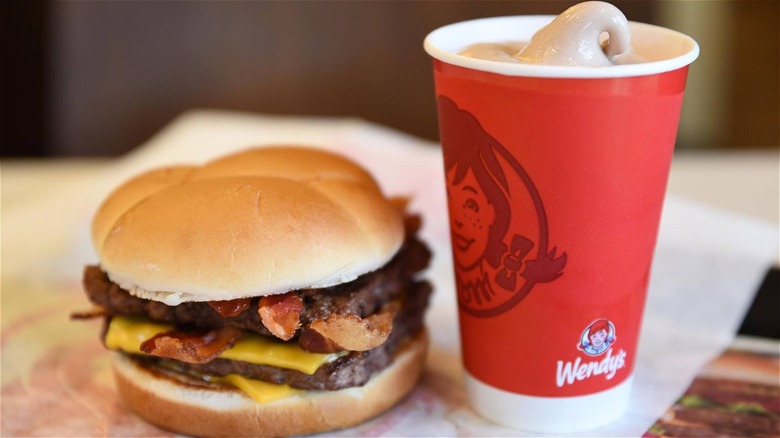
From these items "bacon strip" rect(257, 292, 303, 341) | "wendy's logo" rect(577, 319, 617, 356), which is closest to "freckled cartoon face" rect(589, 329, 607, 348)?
"wendy's logo" rect(577, 319, 617, 356)

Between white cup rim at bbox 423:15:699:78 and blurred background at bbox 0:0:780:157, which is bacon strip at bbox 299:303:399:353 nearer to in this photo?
white cup rim at bbox 423:15:699:78

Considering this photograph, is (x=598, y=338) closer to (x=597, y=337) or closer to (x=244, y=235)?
(x=597, y=337)

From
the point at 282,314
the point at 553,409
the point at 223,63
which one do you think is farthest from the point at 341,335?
the point at 223,63

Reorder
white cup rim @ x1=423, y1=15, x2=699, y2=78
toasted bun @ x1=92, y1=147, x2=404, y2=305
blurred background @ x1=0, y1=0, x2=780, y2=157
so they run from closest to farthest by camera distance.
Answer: white cup rim @ x1=423, y1=15, x2=699, y2=78 < toasted bun @ x1=92, y1=147, x2=404, y2=305 < blurred background @ x1=0, y1=0, x2=780, y2=157

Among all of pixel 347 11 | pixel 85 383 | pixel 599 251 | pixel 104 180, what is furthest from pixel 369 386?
pixel 347 11

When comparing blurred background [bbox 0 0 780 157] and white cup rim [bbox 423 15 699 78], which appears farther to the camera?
blurred background [bbox 0 0 780 157]

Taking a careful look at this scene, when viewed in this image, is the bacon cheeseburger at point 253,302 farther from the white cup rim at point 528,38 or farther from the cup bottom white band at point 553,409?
the white cup rim at point 528,38
